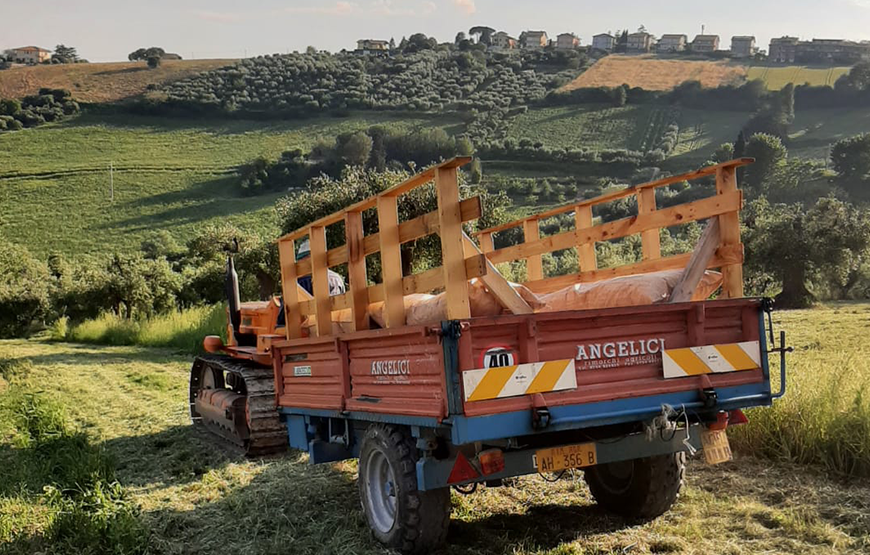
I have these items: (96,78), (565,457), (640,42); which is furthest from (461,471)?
(640,42)

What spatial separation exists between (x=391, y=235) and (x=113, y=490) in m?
3.46

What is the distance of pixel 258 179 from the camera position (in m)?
70.4

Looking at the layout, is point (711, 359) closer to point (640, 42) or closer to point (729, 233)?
point (729, 233)

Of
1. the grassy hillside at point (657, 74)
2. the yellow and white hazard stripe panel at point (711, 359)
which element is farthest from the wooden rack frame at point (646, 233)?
the grassy hillside at point (657, 74)

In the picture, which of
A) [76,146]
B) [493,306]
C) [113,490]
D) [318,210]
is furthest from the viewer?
[76,146]

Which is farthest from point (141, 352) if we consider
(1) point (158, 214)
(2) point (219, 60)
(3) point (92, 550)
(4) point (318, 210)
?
(2) point (219, 60)

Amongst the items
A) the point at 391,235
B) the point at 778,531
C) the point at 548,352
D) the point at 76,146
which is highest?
the point at 76,146

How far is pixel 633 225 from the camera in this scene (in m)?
6.01

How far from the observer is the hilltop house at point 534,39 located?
146375mm

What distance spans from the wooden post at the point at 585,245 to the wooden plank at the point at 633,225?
0.13m

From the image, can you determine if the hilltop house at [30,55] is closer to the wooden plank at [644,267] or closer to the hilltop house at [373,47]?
the hilltop house at [373,47]

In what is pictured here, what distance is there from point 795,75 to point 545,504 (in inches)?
4279

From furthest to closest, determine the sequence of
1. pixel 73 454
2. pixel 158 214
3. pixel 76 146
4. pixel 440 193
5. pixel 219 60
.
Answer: pixel 219 60
pixel 76 146
pixel 158 214
pixel 73 454
pixel 440 193

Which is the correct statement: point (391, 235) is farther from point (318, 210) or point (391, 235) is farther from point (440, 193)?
point (318, 210)
